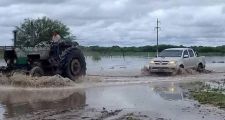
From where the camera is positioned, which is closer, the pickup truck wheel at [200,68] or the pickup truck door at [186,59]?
the pickup truck door at [186,59]

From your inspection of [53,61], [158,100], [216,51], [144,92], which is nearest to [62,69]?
[53,61]

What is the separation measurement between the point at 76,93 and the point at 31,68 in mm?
3215

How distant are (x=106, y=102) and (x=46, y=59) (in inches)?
257

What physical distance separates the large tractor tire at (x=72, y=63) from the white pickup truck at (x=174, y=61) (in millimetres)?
7100

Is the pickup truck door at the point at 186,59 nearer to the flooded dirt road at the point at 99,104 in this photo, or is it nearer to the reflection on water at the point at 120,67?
the reflection on water at the point at 120,67

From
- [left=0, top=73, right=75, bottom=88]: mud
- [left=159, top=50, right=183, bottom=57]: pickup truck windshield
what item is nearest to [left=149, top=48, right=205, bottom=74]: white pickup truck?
[left=159, top=50, right=183, bottom=57]: pickup truck windshield

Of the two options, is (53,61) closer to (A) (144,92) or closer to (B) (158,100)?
(A) (144,92)

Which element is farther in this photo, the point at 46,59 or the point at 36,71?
the point at 46,59

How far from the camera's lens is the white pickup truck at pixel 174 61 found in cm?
2830

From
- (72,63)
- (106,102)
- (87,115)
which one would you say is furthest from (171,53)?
(87,115)

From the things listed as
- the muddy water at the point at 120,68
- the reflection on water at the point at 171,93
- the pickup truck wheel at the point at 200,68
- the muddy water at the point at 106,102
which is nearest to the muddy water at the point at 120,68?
the muddy water at the point at 120,68

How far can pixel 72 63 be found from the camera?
21.9 metres

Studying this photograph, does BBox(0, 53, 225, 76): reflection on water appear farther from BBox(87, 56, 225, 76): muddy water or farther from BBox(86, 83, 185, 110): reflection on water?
BBox(86, 83, 185, 110): reflection on water

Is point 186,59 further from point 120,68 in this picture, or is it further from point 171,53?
point 120,68
